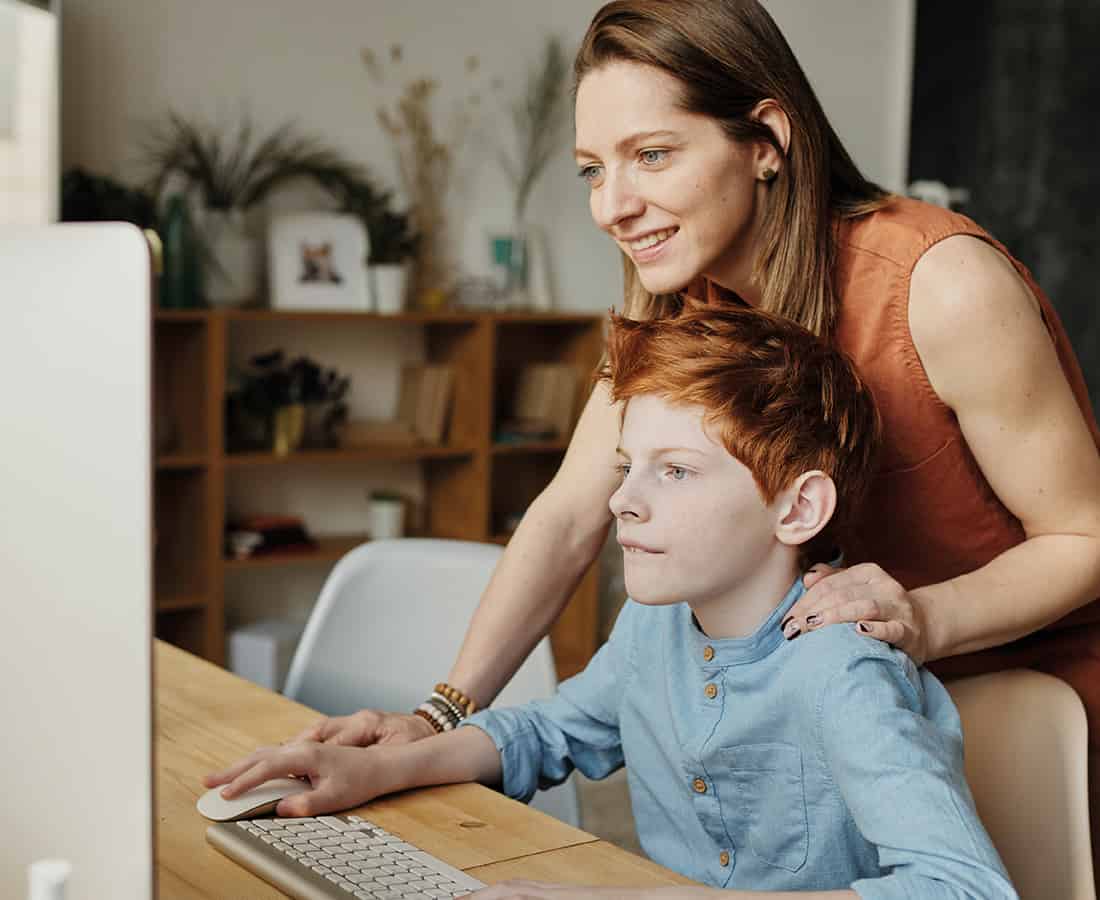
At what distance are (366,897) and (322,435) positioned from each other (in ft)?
10.9

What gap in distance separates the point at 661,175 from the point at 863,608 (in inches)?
18.5

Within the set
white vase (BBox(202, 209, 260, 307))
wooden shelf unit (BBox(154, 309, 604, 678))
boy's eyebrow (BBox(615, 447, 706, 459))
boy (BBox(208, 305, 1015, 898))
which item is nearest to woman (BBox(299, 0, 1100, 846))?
boy (BBox(208, 305, 1015, 898))

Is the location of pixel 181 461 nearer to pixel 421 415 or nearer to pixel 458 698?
pixel 421 415

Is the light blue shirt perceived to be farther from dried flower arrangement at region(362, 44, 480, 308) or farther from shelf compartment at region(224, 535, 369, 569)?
dried flower arrangement at region(362, 44, 480, 308)

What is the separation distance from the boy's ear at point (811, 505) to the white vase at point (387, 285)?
3.06 metres

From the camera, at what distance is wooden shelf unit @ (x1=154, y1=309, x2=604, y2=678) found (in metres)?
3.90

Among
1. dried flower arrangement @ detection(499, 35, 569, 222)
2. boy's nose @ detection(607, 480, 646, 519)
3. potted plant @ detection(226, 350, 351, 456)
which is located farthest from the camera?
dried flower arrangement @ detection(499, 35, 569, 222)

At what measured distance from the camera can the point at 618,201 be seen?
137 centimetres

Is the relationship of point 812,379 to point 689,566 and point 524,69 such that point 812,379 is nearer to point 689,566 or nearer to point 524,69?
point 689,566

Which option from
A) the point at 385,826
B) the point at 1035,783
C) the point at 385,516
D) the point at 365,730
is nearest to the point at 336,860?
the point at 385,826

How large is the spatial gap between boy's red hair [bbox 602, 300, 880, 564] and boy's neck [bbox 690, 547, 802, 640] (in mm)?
36

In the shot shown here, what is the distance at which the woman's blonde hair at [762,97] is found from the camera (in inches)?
52.3

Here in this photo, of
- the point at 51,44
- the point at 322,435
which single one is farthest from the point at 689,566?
the point at 322,435

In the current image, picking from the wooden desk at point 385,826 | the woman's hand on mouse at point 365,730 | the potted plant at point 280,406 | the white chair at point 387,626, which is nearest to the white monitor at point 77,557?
the wooden desk at point 385,826
